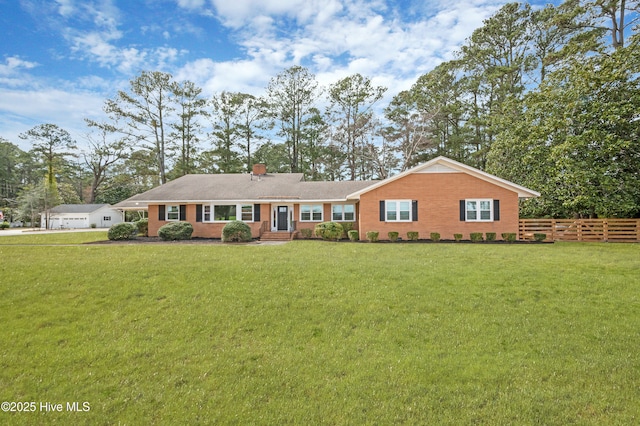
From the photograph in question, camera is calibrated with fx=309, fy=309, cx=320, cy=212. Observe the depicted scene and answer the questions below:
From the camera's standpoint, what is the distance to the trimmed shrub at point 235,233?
1873 cm

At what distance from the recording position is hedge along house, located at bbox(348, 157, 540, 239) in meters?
18.5

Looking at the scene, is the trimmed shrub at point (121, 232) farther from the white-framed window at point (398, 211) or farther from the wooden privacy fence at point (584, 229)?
the wooden privacy fence at point (584, 229)

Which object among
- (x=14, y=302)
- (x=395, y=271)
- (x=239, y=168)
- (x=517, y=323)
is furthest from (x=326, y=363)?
(x=239, y=168)

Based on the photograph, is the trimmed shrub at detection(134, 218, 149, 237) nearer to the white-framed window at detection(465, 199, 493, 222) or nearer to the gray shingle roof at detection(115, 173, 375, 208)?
the gray shingle roof at detection(115, 173, 375, 208)

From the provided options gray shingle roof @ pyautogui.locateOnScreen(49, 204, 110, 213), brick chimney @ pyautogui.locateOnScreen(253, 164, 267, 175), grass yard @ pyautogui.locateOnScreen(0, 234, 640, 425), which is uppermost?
brick chimney @ pyautogui.locateOnScreen(253, 164, 267, 175)

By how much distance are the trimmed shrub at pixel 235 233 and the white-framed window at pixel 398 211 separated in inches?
345

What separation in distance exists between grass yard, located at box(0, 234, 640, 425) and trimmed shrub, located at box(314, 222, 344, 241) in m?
8.91

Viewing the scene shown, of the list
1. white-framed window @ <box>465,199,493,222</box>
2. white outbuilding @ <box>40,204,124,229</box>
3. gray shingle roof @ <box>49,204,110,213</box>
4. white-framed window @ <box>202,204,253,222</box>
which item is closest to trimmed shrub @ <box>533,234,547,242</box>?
white-framed window @ <box>465,199,493,222</box>

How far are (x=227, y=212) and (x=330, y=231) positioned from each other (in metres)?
7.63

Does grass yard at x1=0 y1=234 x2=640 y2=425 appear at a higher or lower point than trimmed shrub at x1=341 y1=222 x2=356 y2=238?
lower

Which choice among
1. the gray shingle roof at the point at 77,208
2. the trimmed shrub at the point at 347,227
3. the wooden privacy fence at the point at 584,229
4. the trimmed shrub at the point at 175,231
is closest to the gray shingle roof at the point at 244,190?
the trimmed shrub at the point at 347,227

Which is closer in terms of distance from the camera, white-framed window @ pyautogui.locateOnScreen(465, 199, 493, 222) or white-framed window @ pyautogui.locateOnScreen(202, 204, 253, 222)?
white-framed window @ pyautogui.locateOnScreen(465, 199, 493, 222)

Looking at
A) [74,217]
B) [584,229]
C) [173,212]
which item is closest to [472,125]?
[584,229]

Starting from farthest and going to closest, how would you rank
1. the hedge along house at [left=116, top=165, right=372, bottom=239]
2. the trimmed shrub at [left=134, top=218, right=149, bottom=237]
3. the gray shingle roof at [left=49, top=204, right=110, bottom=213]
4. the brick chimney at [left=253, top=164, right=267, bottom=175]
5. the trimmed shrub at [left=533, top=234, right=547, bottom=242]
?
1. the gray shingle roof at [left=49, top=204, right=110, bottom=213]
2. the brick chimney at [left=253, top=164, right=267, bottom=175]
3. the trimmed shrub at [left=134, top=218, right=149, bottom=237]
4. the hedge along house at [left=116, top=165, right=372, bottom=239]
5. the trimmed shrub at [left=533, top=234, right=547, bottom=242]
